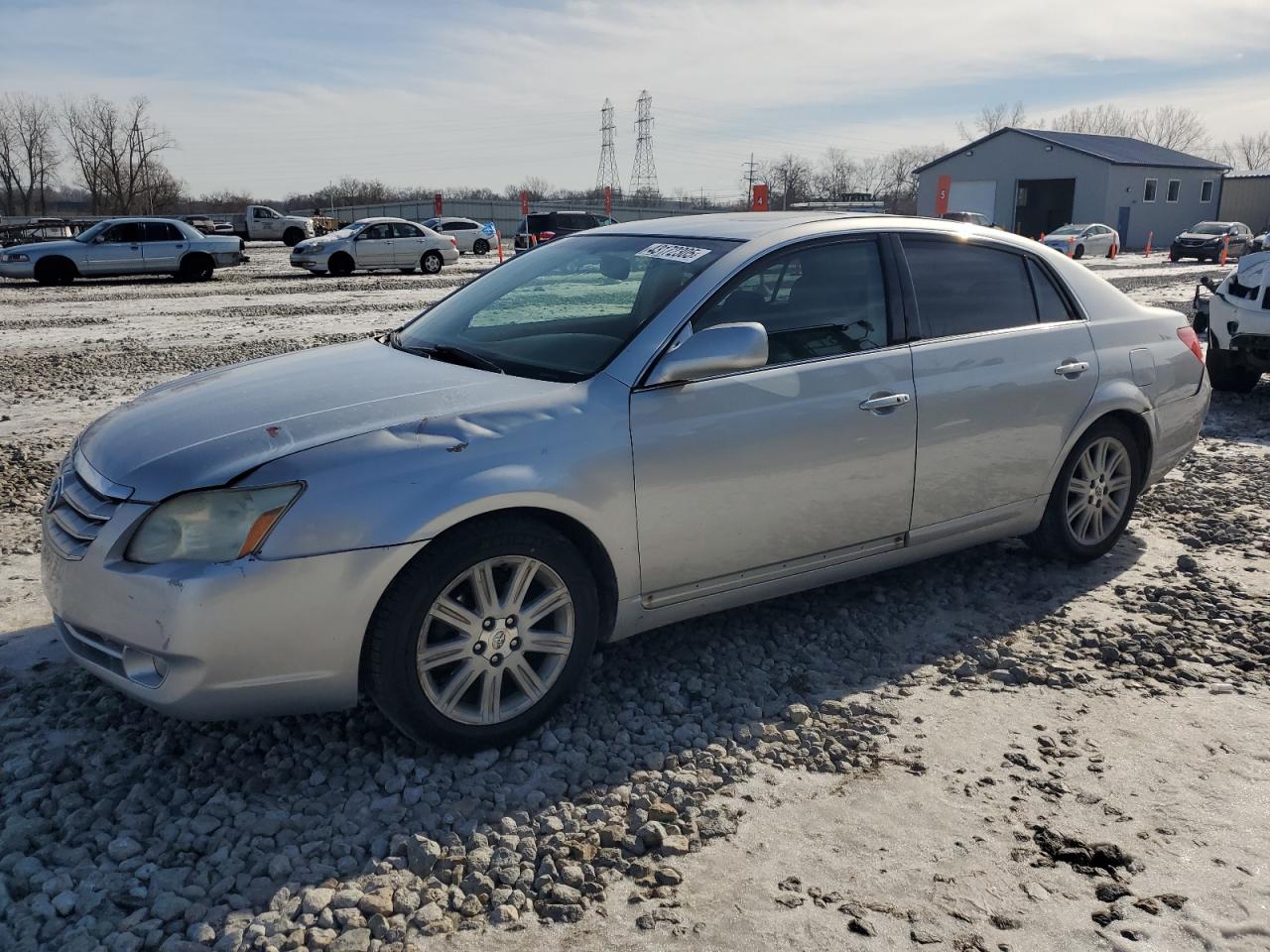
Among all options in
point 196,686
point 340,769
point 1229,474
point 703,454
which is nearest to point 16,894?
point 196,686

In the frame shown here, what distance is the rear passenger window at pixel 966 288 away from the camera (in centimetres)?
438

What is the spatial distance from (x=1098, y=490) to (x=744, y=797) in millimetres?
2876

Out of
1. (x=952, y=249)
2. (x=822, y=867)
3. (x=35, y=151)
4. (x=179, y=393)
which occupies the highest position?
(x=35, y=151)

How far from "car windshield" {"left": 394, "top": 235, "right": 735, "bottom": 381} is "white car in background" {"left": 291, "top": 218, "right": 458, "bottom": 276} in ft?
77.2

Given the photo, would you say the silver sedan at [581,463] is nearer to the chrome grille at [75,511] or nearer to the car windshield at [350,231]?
the chrome grille at [75,511]

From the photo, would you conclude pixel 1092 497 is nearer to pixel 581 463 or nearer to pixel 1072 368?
pixel 1072 368

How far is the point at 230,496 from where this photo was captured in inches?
117

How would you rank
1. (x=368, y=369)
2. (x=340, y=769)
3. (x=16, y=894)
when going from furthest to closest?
1. (x=368, y=369)
2. (x=340, y=769)
3. (x=16, y=894)

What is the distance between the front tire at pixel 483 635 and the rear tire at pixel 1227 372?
862 cm

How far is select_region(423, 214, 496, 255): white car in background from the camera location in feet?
130

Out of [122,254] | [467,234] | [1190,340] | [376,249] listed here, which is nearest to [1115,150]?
[467,234]

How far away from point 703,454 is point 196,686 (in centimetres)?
180

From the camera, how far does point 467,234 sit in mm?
39781

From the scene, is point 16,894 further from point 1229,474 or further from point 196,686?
point 1229,474
